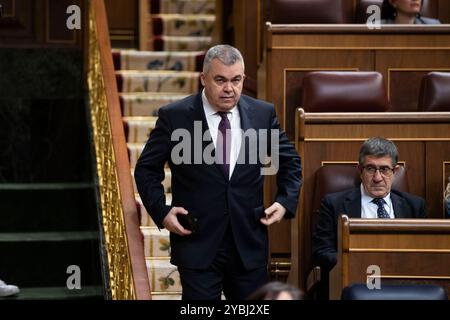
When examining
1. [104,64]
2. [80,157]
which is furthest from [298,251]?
[80,157]

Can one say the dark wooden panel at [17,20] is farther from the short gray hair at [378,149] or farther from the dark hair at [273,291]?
the dark hair at [273,291]

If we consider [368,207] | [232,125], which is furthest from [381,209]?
[232,125]

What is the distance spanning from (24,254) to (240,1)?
1.70m

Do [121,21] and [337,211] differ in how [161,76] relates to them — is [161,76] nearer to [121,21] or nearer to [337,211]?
[121,21]

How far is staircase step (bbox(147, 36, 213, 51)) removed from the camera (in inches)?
246

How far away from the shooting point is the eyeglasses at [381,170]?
3.68 meters

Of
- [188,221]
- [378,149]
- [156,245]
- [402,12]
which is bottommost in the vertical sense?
[156,245]

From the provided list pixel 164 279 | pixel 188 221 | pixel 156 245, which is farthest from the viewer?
pixel 156 245

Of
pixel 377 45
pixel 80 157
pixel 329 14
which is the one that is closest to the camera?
pixel 377 45

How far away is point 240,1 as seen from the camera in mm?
5723

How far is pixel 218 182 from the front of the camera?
10.5 feet

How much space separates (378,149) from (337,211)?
229 mm
